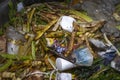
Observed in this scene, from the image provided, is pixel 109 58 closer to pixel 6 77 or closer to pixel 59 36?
pixel 59 36

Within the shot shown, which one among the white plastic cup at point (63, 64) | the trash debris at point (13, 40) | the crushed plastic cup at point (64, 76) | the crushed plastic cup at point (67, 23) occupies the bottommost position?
the crushed plastic cup at point (64, 76)

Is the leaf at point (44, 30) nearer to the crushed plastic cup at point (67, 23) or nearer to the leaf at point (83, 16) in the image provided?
the crushed plastic cup at point (67, 23)

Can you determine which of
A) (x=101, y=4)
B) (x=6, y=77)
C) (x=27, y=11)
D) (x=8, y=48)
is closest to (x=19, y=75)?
(x=6, y=77)

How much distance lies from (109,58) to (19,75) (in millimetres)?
1301

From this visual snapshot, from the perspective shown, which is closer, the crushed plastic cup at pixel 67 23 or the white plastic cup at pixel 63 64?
the white plastic cup at pixel 63 64

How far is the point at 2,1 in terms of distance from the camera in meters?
5.09

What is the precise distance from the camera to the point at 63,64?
4496 millimetres

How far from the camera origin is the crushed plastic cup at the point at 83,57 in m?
4.58

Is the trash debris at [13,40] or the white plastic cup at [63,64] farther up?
the trash debris at [13,40]

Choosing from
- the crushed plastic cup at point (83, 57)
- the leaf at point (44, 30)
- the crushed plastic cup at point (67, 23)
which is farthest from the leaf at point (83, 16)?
the crushed plastic cup at point (83, 57)

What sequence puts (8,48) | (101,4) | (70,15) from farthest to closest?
(101,4) < (70,15) < (8,48)

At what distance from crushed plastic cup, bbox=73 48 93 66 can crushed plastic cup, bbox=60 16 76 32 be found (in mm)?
419

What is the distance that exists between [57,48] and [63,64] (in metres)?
0.36

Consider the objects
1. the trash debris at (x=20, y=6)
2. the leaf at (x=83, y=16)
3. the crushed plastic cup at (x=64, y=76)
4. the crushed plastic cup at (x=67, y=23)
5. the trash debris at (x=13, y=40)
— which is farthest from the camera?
the trash debris at (x=20, y=6)
